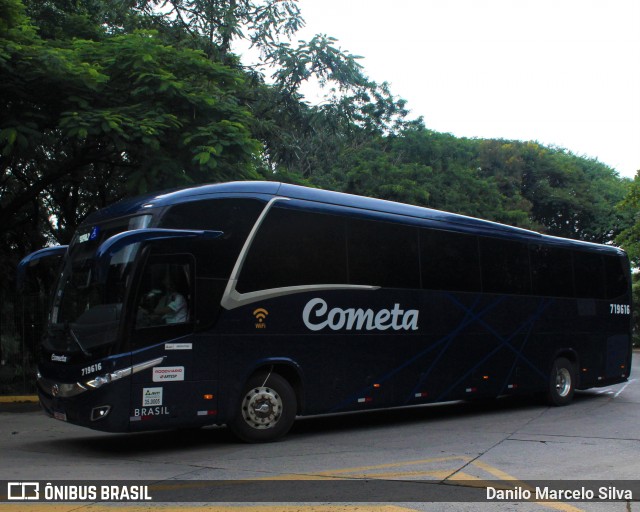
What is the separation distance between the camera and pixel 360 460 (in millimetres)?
8484

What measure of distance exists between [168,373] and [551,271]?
891cm

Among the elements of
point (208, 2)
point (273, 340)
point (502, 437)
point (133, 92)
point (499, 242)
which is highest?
point (208, 2)

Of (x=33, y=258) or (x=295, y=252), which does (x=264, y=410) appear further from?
(x=33, y=258)

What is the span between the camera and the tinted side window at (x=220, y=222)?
9195 mm

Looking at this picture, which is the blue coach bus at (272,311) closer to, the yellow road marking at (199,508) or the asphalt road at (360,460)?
the asphalt road at (360,460)

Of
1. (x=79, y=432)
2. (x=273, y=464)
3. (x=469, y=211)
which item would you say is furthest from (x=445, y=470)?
(x=469, y=211)

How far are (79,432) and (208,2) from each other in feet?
50.6

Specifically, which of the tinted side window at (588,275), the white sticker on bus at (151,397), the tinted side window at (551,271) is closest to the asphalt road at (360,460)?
the white sticker on bus at (151,397)

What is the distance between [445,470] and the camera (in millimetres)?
7781

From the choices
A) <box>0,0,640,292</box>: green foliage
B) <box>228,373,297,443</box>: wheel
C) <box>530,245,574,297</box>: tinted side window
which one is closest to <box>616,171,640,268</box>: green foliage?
<box>0,0,640,292</box>: green foliage

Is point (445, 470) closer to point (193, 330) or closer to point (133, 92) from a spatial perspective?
point (193, 330)

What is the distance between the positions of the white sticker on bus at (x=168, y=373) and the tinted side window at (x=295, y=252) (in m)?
1.31

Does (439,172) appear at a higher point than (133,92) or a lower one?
higher

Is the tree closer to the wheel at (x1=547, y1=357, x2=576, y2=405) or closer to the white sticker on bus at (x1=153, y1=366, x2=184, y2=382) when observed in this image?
the white sticker on bus at (x1=153, y1=366, x2=184, y2=382)
